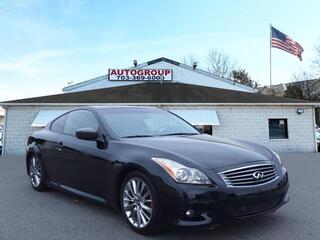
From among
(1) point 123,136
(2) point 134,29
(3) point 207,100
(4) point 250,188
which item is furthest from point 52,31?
(4) point 250,188

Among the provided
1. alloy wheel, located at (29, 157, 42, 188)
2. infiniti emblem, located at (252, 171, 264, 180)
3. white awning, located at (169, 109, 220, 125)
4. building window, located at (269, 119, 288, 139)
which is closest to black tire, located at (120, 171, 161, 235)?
infiniti emblem, located at (252, 171, 264, 180)

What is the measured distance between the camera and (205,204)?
3.88 m

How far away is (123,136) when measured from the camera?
505 centimetres

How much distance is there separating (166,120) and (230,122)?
13.5m

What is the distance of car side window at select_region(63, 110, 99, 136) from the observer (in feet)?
18.5

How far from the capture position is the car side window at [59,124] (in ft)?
21.3

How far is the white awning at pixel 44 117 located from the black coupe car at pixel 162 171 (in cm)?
1200

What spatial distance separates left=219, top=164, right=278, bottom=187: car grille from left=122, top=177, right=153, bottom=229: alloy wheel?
90cm

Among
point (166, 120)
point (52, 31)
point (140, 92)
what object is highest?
point (52, 31)

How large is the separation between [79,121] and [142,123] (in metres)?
1.14

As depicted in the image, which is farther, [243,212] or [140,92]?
[140,92]

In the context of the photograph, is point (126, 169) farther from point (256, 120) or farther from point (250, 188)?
point (256, 120)

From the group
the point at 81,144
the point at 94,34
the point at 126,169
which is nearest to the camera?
the point at 126,169

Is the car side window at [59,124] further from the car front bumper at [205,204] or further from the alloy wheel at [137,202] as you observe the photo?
the car front bumper at [205,204]
